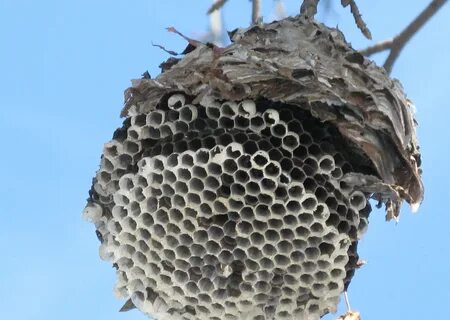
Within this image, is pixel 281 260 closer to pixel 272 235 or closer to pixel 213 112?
pixel 272 235

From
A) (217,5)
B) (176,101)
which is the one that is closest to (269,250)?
(176,101)

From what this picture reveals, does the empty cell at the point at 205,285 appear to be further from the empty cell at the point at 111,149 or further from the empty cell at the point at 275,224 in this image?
the empty cell at the point at 111,149

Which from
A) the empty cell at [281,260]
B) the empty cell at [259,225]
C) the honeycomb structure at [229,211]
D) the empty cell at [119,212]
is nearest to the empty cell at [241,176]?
the honeycomb structure at [229,211]

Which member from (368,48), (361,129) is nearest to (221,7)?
(368,48)

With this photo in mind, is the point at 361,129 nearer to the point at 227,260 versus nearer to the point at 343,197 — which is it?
the point at 343,197

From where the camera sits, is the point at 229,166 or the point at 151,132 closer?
the point at 229,166
